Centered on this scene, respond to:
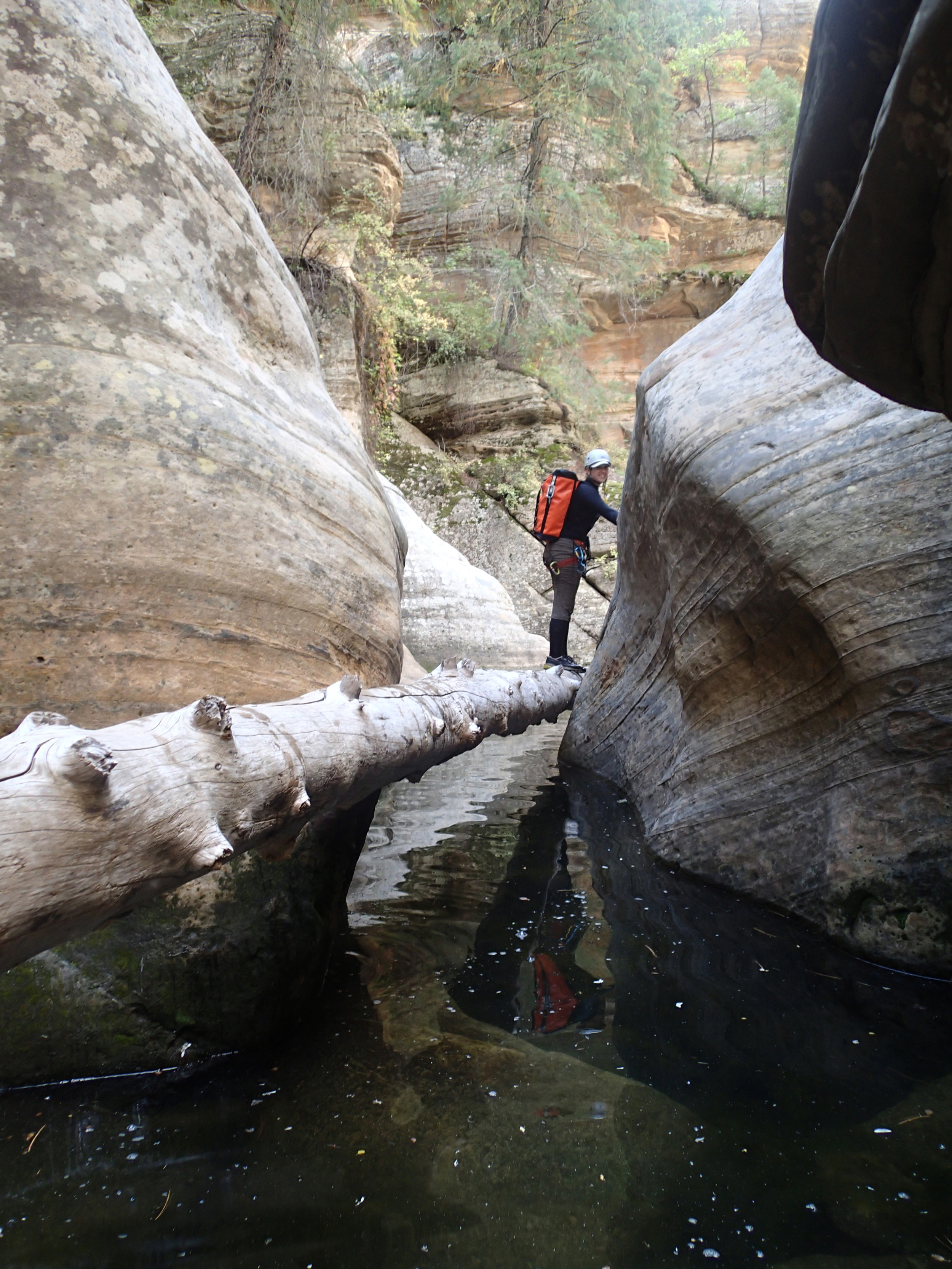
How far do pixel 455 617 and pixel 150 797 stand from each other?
868cm

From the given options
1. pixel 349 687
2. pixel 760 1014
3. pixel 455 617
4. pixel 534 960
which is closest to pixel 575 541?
pixel 455 617

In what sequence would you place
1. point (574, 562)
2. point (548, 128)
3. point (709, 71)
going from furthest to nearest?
point (709, 71)
point (548, 128)
point (574, 562)

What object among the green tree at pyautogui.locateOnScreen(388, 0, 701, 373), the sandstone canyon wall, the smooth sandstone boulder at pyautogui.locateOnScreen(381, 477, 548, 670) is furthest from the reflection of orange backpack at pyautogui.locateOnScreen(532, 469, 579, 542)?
the green tree at pyautogui.locateOnScreen(388, 0, 701, 373)

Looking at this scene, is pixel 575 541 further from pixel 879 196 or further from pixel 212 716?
pixel 879 196

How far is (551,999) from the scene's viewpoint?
265 cm

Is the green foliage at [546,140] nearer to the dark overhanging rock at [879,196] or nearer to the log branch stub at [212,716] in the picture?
the dark overhanging rock at [879,196]

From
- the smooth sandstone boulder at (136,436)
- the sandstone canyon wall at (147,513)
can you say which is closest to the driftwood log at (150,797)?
the sandstone canyon wall at (147,513)

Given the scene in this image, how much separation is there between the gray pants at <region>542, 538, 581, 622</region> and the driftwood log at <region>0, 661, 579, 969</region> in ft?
17.4

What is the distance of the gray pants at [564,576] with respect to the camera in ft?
26.2

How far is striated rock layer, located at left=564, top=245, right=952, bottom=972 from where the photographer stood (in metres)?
2.77

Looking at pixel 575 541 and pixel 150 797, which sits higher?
pixel 575 541

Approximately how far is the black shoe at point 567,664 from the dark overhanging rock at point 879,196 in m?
6.51

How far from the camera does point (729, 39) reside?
18203mm

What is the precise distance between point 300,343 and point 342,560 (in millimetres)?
1299
